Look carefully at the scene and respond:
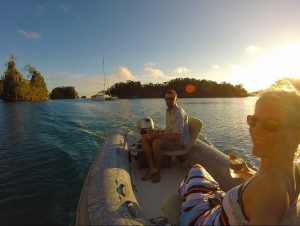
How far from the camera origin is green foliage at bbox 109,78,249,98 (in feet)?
373

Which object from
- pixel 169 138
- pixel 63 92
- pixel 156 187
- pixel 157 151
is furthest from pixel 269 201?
pixel 63 92

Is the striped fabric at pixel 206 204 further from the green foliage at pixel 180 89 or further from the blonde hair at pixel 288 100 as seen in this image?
the green foliage at pixel 180 89

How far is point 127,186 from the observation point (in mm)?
3586

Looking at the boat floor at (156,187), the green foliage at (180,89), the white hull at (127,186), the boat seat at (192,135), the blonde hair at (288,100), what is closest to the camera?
the blonde hair at (288,100)

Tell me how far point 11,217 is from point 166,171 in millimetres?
3139

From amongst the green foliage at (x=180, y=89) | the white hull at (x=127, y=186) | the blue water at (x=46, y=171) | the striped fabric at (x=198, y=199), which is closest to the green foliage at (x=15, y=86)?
the green foliage at (x=180, y=89)

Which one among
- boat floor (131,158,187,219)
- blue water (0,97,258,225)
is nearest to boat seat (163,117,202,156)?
boat floor (131,158,187,219)

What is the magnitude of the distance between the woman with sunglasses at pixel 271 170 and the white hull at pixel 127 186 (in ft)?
0.99

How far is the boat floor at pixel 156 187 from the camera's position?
13.3ft

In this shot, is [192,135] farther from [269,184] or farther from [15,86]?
[15,86]

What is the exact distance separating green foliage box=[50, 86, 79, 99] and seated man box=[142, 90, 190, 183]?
132702 millimetres

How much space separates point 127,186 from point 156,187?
1.26m

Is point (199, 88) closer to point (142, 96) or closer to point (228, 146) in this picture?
point (142, 96)

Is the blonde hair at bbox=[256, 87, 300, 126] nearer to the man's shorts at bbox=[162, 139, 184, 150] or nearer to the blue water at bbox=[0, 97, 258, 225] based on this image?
Result: the blue water at bbox=[0, 97, 258, 225]
